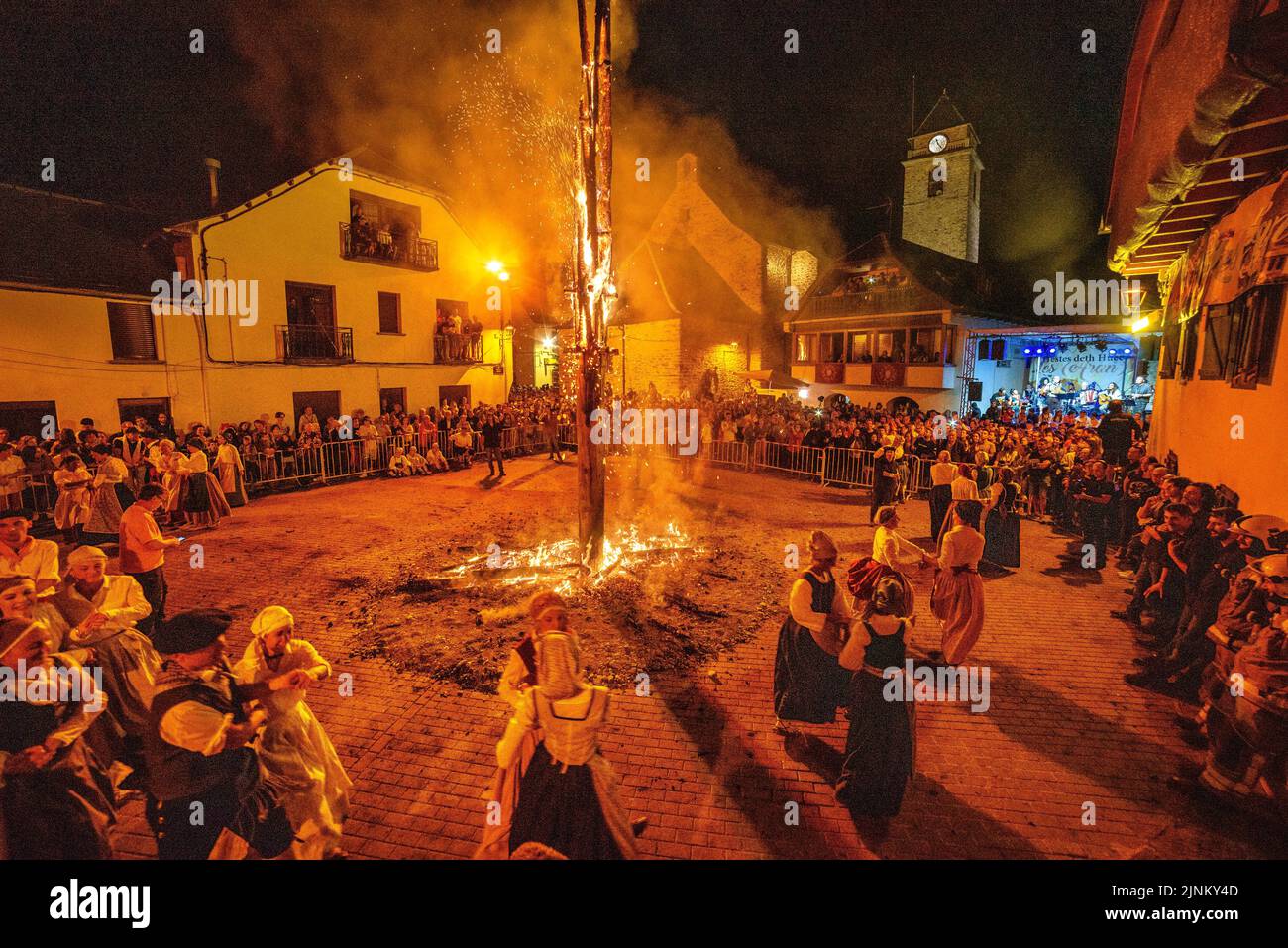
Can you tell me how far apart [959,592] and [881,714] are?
2.53 meters

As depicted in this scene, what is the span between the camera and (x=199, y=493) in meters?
11.6

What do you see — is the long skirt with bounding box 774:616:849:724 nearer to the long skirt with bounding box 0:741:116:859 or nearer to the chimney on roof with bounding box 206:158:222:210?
the long skirt with bounding box 0:741:116:859

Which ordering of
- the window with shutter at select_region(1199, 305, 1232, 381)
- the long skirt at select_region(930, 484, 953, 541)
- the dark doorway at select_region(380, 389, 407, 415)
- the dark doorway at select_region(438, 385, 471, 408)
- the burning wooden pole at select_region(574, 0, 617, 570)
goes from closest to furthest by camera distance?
the window with shutter at select_region(1199, 305, 1232, 381) → the burning wooden pole at select_region(574, 0, 617, 570) → the long skirt at select_region(930, 484, 953, 541) → the dark doorway at select_region(380, 389, 407, 415) → the dark doorway at select_region(438, 385, 471, 408)

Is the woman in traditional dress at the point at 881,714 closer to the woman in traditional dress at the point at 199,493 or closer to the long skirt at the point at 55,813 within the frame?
the long skirt at the point at 55,813

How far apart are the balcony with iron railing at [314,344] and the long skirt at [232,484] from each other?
7.42 metres

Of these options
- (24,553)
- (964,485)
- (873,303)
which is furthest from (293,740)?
(873,303)

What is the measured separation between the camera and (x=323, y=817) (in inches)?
148

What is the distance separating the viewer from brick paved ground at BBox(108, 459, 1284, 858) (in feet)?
13.5

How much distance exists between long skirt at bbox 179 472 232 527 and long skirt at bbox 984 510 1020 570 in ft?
45.3

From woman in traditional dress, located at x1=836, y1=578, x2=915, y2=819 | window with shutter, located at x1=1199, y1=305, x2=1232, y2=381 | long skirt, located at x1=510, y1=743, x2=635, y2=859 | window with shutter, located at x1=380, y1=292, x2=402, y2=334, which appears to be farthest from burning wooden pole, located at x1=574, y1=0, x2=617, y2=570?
window with shutter, located at x1=380, y1=292, x2=402, y2=334

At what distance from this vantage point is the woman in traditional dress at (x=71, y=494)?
34.4 ft

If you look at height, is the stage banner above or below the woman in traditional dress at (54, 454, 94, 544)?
above
